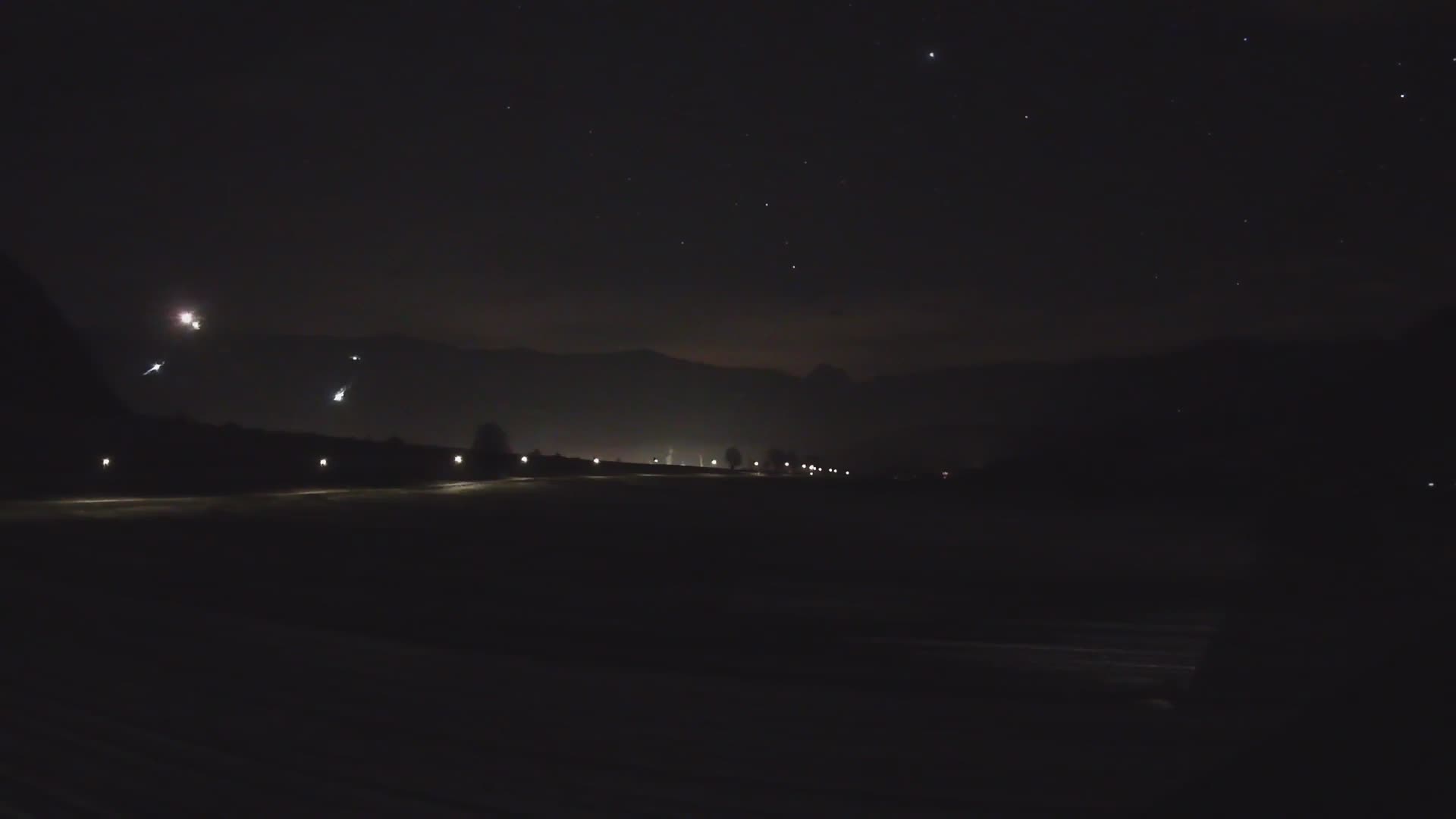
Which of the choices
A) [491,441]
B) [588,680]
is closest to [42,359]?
[491,441]

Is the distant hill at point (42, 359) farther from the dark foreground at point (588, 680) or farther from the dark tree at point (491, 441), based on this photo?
the dark foreground at point (588, 680)

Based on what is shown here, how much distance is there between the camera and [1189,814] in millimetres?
5500

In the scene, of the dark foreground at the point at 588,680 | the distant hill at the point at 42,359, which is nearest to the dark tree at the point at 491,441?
the distant hill at the point at 42,359

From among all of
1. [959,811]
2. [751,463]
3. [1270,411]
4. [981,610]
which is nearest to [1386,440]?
[1270,411]

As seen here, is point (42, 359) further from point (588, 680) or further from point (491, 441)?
point (588, 680)

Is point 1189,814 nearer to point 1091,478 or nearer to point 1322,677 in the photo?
point 1322,677

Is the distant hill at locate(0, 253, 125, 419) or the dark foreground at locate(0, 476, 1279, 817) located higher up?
the distant hill at locate(0, 253, 125, 419)

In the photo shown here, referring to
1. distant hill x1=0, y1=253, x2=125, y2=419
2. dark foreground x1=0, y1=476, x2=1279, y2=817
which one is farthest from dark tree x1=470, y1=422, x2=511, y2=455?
dark foreground x1=0, y1=476, x2=1279, y2=817

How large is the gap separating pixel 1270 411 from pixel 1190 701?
176 ft

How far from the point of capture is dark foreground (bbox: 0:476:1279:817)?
250 inches

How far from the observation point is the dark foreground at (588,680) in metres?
6.35

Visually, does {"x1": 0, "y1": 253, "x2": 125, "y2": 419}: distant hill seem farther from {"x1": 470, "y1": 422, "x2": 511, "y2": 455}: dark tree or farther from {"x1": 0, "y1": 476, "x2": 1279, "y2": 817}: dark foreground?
{"x1": 0, "y1": 476, "x2": 1279, "y2": 817}: dark foreground

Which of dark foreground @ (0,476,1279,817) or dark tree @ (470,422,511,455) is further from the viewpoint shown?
dark tree @ (470,422,511,455)

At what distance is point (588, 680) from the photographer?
9.11m
